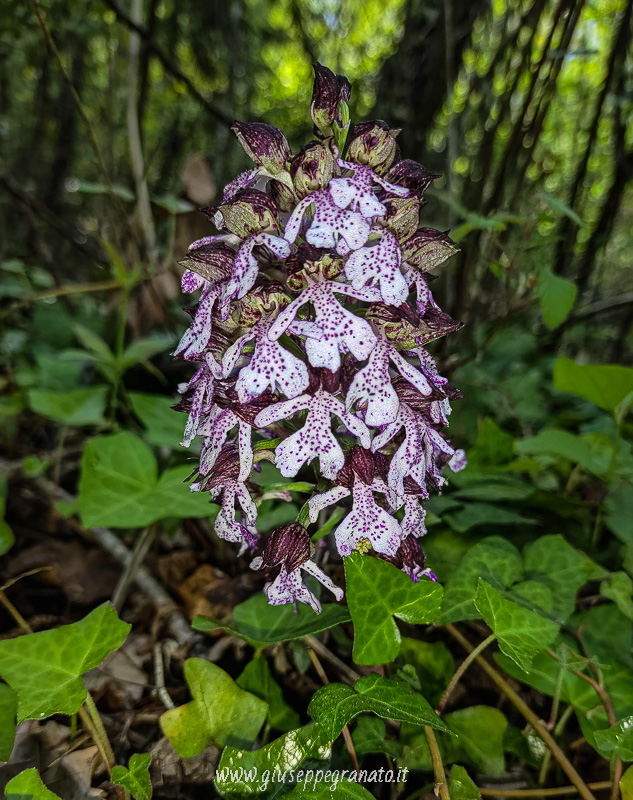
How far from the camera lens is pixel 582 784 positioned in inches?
37.1

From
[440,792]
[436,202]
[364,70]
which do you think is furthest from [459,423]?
[364,70]

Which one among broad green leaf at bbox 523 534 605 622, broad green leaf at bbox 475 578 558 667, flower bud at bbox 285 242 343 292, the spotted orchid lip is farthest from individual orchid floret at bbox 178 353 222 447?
broad green leaf at bbox 523 534 605 622

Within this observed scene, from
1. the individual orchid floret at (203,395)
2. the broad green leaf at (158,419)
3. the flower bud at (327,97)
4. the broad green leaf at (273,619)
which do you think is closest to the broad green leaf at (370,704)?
the broad green leaf at (273,619)

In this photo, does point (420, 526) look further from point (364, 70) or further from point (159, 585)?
point (364, 70)

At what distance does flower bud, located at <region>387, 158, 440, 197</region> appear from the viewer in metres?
0.94

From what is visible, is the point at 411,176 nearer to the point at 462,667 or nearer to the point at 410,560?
the point at 410,560

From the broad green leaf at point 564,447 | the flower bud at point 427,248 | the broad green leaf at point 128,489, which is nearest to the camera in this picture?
the flower bud at point 427,248

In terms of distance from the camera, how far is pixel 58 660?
0.94 m

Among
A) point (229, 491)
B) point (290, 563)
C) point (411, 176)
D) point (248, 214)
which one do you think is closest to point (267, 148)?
point (248, 214)

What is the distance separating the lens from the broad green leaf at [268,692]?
3.37ft

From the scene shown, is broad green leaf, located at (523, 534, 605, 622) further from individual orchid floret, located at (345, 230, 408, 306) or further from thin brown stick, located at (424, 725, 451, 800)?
individual orchid floret, located at (345, 230, 408, 306)

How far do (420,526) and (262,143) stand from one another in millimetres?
744

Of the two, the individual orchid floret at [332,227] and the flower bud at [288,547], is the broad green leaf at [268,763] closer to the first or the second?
the flower bud at [288,547]

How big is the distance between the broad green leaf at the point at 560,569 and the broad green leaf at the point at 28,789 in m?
0.96
